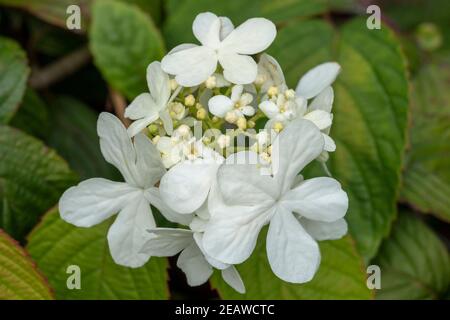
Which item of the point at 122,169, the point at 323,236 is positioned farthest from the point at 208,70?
the point at 323,236

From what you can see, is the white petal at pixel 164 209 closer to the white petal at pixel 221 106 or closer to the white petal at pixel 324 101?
the white petal at pixel 221 106

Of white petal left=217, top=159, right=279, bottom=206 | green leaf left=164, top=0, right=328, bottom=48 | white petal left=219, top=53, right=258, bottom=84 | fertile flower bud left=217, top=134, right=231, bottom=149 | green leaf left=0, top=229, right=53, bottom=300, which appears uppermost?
green leaf left=164, top=0, right=328, bottom=48

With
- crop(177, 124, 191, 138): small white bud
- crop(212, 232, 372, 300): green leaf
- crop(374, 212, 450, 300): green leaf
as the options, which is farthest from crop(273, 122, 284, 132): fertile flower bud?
crop(374, 212, 450, 300): green leaf

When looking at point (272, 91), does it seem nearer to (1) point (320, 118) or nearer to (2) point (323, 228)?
(1) point (320, 118)

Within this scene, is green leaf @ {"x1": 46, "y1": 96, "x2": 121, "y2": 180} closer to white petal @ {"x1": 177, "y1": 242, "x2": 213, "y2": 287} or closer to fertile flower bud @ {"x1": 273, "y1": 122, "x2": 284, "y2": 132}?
white petal @ {"x1": 177, "y1": 242, "x2": 213, "y2": 287}

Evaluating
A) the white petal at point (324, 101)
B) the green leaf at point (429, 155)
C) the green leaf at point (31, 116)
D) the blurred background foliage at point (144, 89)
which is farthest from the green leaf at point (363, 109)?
the green leaf at point (31, 116)

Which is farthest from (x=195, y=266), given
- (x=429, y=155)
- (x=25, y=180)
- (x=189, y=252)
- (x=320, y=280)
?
(x=429, y=155)
